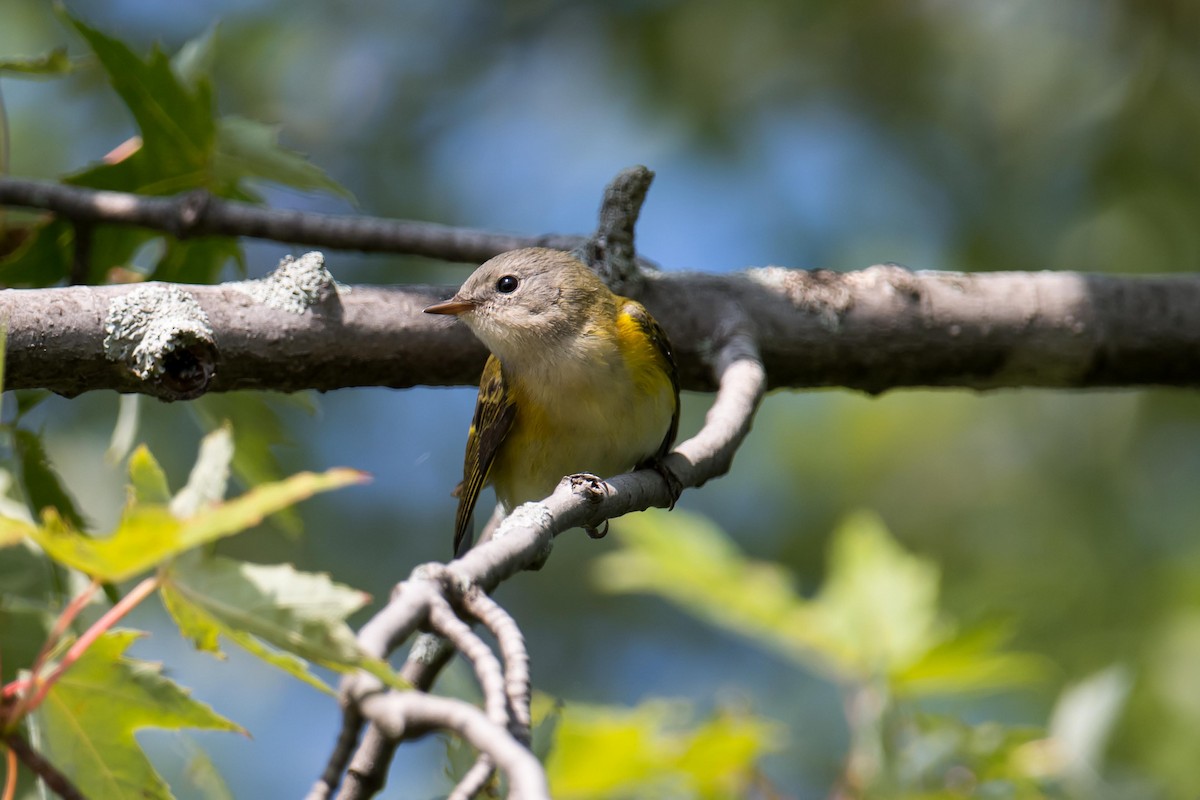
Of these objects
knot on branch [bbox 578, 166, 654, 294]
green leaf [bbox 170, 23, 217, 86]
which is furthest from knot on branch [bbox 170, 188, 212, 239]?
knot on branch [bbox 578, 166, 654, 294]

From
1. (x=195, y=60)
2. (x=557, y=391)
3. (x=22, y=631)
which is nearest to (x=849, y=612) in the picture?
(x=557, y=391)

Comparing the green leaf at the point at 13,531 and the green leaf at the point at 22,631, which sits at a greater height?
the green leaf at the point at 22,631

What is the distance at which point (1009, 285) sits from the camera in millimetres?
3594

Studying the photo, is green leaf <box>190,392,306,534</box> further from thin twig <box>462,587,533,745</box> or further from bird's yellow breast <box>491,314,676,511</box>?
thin twig <box>462,587,533,745</box>

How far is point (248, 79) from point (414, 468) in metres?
3.21

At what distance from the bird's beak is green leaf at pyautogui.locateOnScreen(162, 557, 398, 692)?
162cm

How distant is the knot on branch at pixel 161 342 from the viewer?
256 centimetres

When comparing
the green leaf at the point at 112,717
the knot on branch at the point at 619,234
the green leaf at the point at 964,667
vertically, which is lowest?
the green leaf at the point at 112,717

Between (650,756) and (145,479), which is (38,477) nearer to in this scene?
(145,479)

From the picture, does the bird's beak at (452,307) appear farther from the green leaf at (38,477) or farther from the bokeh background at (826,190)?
the bokeh background at (826,190)

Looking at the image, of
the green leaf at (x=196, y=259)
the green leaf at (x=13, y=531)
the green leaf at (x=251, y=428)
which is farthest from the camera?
the green leaf at (x=196, y=259)

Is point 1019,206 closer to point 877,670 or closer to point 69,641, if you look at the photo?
point 877,670

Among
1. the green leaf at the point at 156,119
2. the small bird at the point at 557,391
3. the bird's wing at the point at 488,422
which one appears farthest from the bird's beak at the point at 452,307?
the green leaf at the point at 156,119

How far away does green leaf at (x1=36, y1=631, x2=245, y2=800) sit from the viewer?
1718 millimetres
